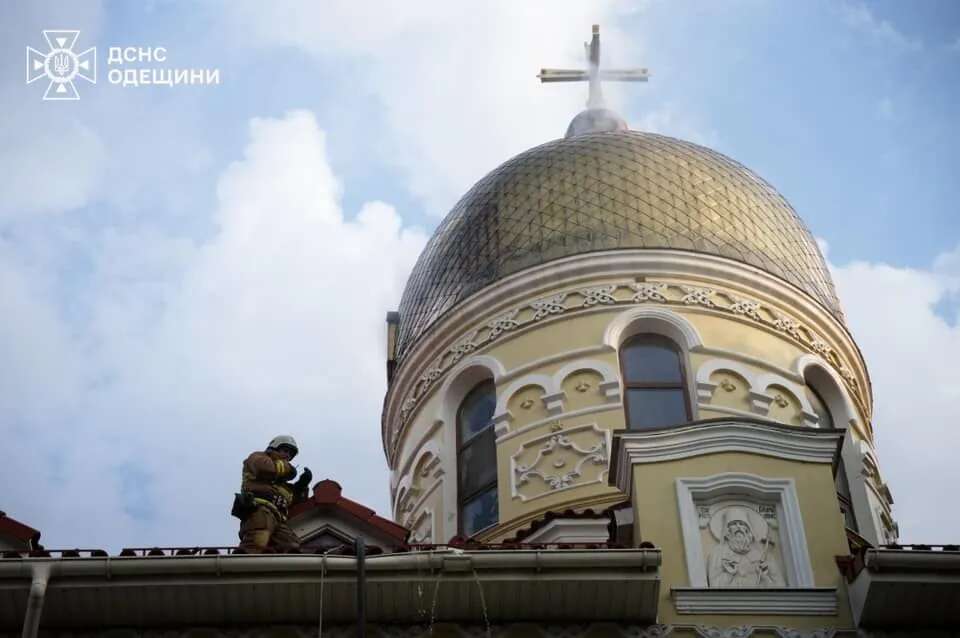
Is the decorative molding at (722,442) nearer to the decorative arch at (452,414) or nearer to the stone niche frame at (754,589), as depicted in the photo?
the stone niche frame at (754,589)

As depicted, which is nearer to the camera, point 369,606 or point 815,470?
point 369,606

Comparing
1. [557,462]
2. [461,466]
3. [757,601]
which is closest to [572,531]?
[557,462]

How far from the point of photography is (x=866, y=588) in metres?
16.3

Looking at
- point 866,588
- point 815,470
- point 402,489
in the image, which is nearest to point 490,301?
point 402,489

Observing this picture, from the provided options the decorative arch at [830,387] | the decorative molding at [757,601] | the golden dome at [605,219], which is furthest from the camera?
the golden dome at [605,219]

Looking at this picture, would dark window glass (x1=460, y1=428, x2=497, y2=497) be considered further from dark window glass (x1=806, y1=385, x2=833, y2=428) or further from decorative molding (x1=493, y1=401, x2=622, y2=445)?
dark window glass (x1=806, y1=385, x2=833, y2=428)

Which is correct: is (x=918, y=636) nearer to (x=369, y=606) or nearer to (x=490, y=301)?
(x=369, y=606)

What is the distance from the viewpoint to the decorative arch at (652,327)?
2325 centimetres

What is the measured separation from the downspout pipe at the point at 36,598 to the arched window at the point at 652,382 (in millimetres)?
8822

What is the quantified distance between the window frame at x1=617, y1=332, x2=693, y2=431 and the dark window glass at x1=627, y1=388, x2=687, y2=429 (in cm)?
3

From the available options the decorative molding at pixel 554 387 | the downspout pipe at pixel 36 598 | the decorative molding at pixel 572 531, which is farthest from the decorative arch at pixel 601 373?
the downspout pipe at pixel 36 598

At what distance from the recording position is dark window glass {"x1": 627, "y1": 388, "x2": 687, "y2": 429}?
74.2 ft

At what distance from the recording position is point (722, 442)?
1803 centimetres

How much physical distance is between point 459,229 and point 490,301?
2.10 meters
